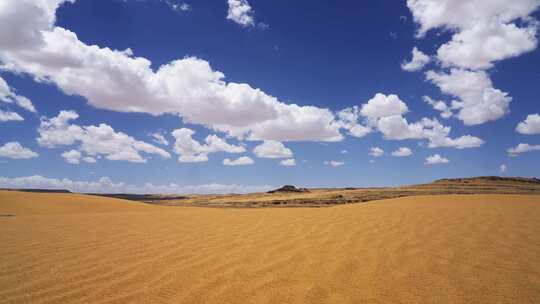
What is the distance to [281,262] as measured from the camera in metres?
5.02

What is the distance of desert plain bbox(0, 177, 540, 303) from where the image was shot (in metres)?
3.76

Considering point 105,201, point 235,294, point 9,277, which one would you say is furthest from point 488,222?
Answer: point 105,201

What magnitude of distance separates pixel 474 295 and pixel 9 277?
5261 millimetres

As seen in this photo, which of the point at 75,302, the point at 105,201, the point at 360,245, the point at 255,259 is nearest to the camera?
the point at 75,302

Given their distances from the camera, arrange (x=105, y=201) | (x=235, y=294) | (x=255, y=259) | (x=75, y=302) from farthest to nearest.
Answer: (x=105, y=201), (x=255, y=259), (x=235, y=294), (x=75, y=302)

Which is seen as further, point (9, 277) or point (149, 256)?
point (149, 256)

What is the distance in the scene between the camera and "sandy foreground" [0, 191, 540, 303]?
12.3ft

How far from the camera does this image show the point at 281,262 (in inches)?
198

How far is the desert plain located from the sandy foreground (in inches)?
0.6

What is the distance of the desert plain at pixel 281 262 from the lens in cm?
376

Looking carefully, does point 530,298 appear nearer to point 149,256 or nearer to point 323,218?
point 149,256

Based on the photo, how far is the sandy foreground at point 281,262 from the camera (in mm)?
3758

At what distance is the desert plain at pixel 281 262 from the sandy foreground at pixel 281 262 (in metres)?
0.01

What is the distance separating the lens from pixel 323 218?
9.34 meters
